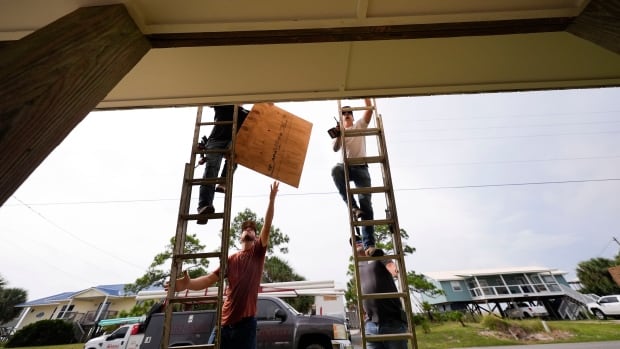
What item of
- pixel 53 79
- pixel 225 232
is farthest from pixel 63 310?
pixel 53 79

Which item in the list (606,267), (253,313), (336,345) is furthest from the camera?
(606,267)

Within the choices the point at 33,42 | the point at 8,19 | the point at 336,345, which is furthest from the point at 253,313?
the point at 336,345

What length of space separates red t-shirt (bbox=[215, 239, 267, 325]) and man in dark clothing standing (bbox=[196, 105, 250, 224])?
0.67 meters

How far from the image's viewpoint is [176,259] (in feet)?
9.14

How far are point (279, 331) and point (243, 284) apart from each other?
5099mm

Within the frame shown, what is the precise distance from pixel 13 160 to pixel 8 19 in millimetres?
1381

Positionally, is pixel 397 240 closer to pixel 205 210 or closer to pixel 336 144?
pixel 336 144

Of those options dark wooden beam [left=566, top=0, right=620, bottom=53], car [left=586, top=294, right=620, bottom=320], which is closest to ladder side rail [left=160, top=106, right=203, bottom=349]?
dark wooden beam [left=566, top=0, right=620, bottom=53]

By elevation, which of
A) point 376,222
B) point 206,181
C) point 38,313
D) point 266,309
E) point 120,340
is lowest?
point 120,340

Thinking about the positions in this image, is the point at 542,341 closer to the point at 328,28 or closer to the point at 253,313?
the point at 253,313

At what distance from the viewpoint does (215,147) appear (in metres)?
3.49

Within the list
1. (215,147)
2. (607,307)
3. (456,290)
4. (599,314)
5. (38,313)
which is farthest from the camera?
(456,290)

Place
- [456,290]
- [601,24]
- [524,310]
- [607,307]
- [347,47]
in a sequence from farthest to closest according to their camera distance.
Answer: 1. [456,290]
2. [524,310]
3. [607,307]
4. [347,47]
5. [601,24]

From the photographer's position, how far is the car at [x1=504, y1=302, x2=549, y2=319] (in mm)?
25125
